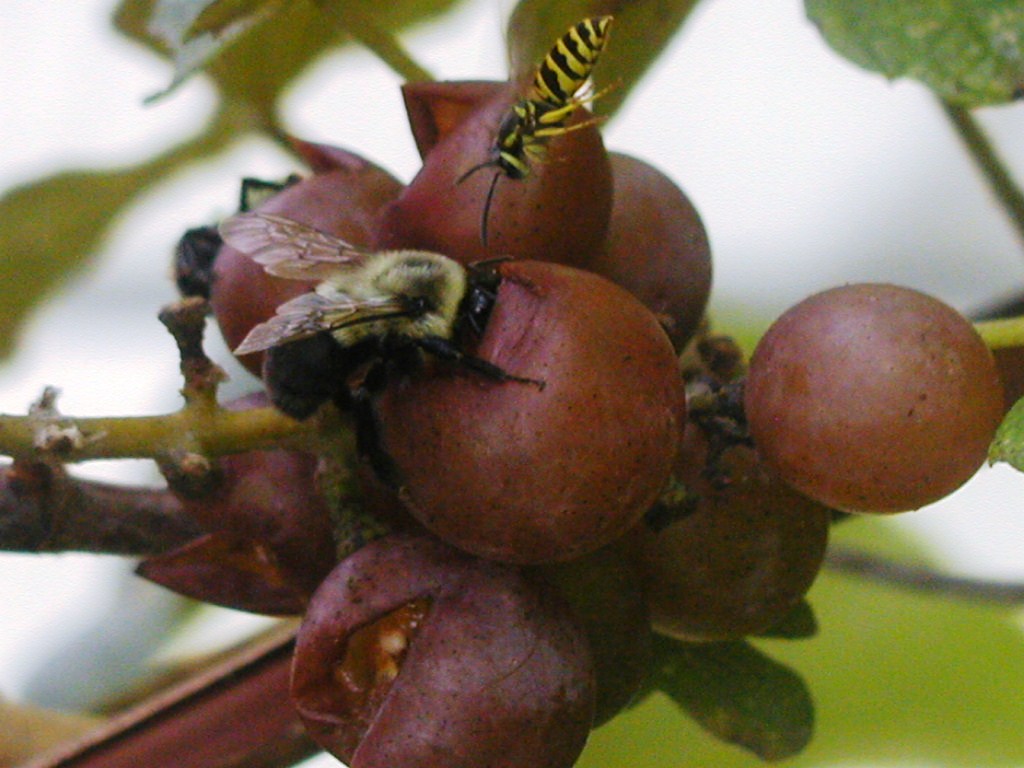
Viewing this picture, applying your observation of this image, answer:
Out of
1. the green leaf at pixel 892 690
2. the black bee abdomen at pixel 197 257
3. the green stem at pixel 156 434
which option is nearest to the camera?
the green stem at pixel 156 434

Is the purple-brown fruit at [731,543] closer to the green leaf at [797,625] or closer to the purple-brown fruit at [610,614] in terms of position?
the purple-brown fruit at [610,614]

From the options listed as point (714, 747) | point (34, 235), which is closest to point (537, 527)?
point (714, 747)

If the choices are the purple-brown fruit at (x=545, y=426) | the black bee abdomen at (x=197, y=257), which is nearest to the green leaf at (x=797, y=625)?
the purple-brown fruit at (x=545, y=426)

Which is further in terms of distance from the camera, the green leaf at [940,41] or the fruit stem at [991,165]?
the fruit stem at [991,165]

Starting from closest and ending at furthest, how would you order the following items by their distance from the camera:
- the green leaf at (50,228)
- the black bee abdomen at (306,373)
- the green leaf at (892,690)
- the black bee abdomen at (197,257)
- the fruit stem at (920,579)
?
the black bee abdomen at (306,373) < the black bee abdomen at (197,257) < the fruit stem at (920,579) < the green leaf at (892,690) < the green leaf at (50,228)

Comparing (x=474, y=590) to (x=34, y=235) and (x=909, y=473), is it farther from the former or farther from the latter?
(x=34, y=235)

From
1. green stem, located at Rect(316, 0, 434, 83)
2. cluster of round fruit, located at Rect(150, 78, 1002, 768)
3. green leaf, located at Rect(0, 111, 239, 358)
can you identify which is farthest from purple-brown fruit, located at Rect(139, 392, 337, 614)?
green leaf, located at Rect(0, 111, 239, 358)

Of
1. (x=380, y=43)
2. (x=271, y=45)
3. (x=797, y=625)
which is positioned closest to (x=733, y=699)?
(x=797, y=625)
